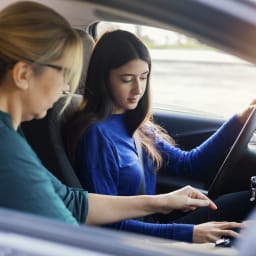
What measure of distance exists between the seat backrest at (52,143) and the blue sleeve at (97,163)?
5cm

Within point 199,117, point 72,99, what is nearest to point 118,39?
point 72,99

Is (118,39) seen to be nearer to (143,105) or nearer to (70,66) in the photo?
(143,105)

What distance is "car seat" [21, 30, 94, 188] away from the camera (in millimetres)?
2260

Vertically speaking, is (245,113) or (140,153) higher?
(245,113)

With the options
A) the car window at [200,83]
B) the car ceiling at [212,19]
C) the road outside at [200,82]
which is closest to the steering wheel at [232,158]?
the car ceiling at [212,19]

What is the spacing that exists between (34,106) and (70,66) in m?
0.15

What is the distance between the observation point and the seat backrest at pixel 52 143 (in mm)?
2260

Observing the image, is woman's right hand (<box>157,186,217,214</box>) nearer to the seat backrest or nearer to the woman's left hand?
the seat backrest

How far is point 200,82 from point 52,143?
4331 millimetres

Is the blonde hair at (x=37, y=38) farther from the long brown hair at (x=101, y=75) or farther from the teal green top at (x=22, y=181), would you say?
the long brown hair at (x=101, y=75)

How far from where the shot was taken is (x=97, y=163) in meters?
2.31

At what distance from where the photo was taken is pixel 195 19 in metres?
1.30

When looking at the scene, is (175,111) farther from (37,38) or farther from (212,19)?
(212,19)

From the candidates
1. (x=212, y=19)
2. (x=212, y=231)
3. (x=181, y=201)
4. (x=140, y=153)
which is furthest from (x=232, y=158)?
(x=212, y=19)
